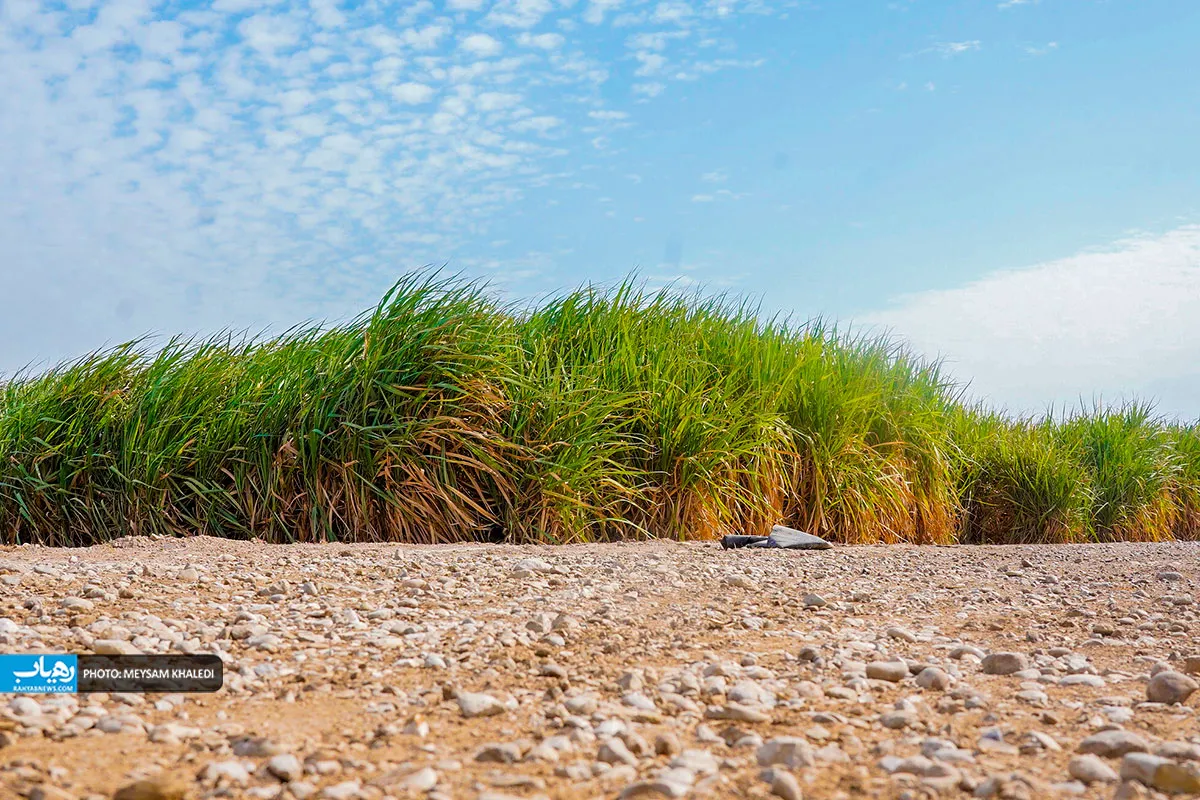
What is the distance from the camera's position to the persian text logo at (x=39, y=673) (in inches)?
84.6

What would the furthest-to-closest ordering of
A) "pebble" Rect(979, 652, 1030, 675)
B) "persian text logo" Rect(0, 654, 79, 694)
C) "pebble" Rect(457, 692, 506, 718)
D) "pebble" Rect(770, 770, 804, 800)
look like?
"pebble" Rect(979, 652, 1030, 675) → "persian text logo" Rect(0, 654, 79, 694) → "pebble" Rect(457, 692, 506, 718) → "pebble" Rect(770, 770, 804, 800)

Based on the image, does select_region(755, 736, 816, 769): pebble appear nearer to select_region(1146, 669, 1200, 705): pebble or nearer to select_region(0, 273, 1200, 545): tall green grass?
select_region(1146, 669, 1200, 705): pebble

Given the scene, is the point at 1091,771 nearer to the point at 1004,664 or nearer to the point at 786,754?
the point at 786,754

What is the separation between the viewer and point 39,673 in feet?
7.27

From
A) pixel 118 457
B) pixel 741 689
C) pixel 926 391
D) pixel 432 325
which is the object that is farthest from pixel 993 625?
pixel 926 391

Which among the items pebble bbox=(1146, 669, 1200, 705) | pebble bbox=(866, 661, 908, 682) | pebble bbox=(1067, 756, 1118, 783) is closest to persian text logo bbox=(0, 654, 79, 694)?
pebble bbox=(866, 661, 908, 682)

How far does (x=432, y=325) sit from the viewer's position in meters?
5.68

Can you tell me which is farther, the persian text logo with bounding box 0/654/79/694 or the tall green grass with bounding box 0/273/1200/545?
the tall green grass with bounding box 0/273/1200/545

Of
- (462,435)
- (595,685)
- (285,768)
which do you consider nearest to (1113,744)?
(595,685)

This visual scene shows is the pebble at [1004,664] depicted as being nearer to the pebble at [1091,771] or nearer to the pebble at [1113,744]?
the pebble at [1113,744]

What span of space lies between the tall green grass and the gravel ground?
4.71ft

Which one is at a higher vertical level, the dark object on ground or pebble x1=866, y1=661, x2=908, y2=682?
the dark object on ground

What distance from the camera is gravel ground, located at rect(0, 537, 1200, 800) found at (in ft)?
5.41

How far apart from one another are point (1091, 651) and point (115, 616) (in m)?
2.86
